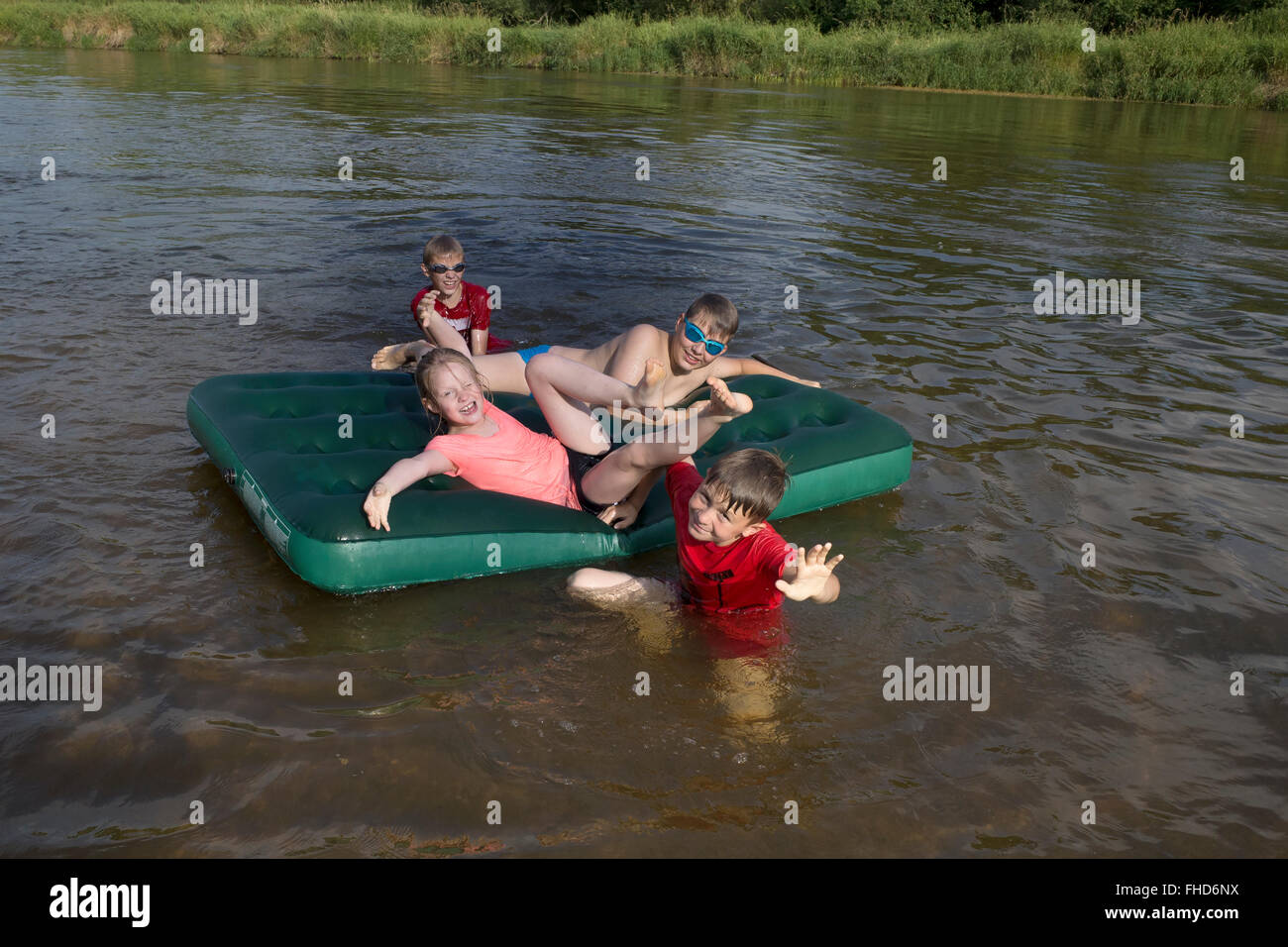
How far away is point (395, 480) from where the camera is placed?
417 centimetres

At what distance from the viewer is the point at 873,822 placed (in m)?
3.14

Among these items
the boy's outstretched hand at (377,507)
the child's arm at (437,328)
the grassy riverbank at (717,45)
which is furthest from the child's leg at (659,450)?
the grassy riverbank at (717,45)

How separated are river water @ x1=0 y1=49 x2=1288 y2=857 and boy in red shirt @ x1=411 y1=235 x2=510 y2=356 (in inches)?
32.7

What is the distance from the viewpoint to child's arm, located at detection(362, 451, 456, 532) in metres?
4.11

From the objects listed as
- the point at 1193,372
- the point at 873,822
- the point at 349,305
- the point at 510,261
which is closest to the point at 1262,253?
the point at 1193,372

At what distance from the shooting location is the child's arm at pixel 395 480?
13.5 ft

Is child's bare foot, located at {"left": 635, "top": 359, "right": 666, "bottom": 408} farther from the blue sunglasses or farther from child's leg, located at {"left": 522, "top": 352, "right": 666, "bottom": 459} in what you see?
the blue sunglasses

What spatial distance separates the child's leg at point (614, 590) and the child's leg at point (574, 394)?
49 cm

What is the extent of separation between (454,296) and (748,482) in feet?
11.4

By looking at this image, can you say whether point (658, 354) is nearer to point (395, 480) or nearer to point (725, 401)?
point (725, 401)

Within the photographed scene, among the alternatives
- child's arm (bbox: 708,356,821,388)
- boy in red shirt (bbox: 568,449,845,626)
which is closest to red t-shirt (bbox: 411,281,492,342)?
child's arm (bbox: 708,356,821,388)
